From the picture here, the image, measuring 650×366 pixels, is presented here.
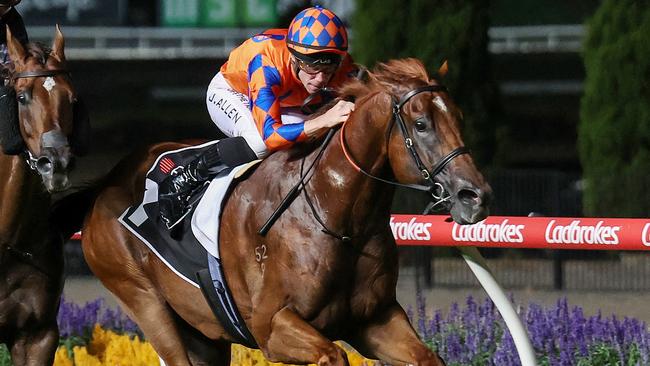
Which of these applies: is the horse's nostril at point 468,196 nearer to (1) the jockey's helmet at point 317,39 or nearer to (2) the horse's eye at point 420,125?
(2) the horse's eye at point 420,125

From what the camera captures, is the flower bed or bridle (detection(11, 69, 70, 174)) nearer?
bridle (detection(11, 69, 70, 174))

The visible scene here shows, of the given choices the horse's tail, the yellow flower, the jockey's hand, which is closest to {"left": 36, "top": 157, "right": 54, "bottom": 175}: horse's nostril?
the horse's tail

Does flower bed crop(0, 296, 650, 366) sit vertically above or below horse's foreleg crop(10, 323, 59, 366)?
below

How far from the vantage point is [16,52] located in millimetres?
5773

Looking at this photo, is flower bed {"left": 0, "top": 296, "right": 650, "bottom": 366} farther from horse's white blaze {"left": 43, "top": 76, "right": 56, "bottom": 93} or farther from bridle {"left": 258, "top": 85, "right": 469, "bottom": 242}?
horse's white blaze {"left": 43, "top": 76, "right": 56, "bottom": 93}

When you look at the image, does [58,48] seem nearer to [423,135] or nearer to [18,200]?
[18,200]

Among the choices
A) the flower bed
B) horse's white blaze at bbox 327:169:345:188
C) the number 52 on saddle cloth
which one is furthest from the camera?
the flower bed

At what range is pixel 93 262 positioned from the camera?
638 cm

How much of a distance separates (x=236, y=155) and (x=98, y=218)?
37.5 inches

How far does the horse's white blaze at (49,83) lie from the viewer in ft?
18.5

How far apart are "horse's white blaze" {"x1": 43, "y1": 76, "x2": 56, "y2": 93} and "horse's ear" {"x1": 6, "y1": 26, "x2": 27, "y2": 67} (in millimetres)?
158

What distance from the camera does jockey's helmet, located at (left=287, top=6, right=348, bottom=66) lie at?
5.27 metres

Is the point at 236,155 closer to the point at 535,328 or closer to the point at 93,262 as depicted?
the point at 93,262

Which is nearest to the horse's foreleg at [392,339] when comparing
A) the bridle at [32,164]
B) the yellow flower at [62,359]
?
the bridle at [32,164]
